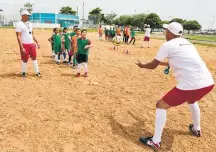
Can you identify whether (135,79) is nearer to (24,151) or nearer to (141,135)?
(141,135)

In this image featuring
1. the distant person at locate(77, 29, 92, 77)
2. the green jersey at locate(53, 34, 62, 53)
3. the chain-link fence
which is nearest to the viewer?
the distant person at locate(77, 29, 92, 77)

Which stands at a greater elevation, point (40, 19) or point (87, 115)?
point (40, 19)

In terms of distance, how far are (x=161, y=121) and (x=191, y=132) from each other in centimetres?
120

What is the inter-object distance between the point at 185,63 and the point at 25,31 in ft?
17.6

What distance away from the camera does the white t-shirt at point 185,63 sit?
166 inches

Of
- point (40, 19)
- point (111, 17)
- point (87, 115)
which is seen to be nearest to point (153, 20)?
point (111, 17)

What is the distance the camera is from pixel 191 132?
17.4 feet

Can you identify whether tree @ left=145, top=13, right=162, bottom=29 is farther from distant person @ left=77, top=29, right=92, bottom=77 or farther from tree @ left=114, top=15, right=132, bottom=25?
distant person @ left=77, top=29, right=92, bottom=77

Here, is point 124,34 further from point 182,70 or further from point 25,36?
point 182,70

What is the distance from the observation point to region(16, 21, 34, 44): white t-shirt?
7.82 metres

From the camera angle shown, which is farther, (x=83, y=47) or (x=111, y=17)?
(x=111, y=17)

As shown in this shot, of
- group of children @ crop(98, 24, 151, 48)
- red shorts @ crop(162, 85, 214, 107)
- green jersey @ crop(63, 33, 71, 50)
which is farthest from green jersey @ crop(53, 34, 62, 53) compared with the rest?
group of children @ crop(98, 24, 151, 48)

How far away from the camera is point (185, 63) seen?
425 cm

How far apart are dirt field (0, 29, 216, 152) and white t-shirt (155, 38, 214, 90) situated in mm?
1254
